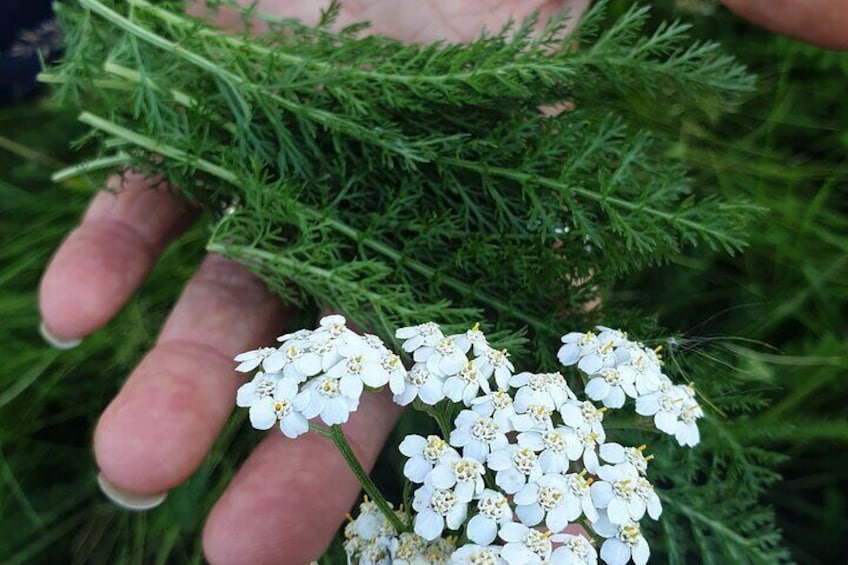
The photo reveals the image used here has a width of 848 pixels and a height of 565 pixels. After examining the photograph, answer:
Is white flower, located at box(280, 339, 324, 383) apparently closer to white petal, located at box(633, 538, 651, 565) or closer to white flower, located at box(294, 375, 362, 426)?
white flower, located at box(294, 375, 362, 426)

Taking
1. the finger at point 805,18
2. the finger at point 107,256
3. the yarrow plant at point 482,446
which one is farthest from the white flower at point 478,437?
the finger at point 805,18

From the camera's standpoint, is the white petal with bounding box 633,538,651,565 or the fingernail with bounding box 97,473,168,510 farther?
the fingernail with bounding box 97,473,168,510

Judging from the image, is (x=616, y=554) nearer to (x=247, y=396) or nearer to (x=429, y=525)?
(x=429, y=525)

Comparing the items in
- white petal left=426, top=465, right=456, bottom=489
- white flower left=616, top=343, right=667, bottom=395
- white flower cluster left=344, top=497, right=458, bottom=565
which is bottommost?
white flower cluster left=344, top=497, right=458, bottom=565

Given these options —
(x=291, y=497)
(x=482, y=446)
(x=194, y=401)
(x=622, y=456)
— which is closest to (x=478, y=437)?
(x=482, y=446)

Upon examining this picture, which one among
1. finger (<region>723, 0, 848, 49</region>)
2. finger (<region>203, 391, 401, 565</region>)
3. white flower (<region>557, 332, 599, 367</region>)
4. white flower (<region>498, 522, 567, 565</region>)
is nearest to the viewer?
white flower (<region>498, 522, 567, 565</region>)

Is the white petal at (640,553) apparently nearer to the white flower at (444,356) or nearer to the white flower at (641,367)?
the white flower at (641,367)

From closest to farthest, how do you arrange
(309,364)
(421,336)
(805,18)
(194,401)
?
(309,364) → (421,336) → (194,401) → (805,18)

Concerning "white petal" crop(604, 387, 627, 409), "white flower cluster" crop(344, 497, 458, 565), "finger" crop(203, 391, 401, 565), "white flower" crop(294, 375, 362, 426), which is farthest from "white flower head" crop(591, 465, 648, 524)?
"finger" crop(203, 391, 401, 565)
